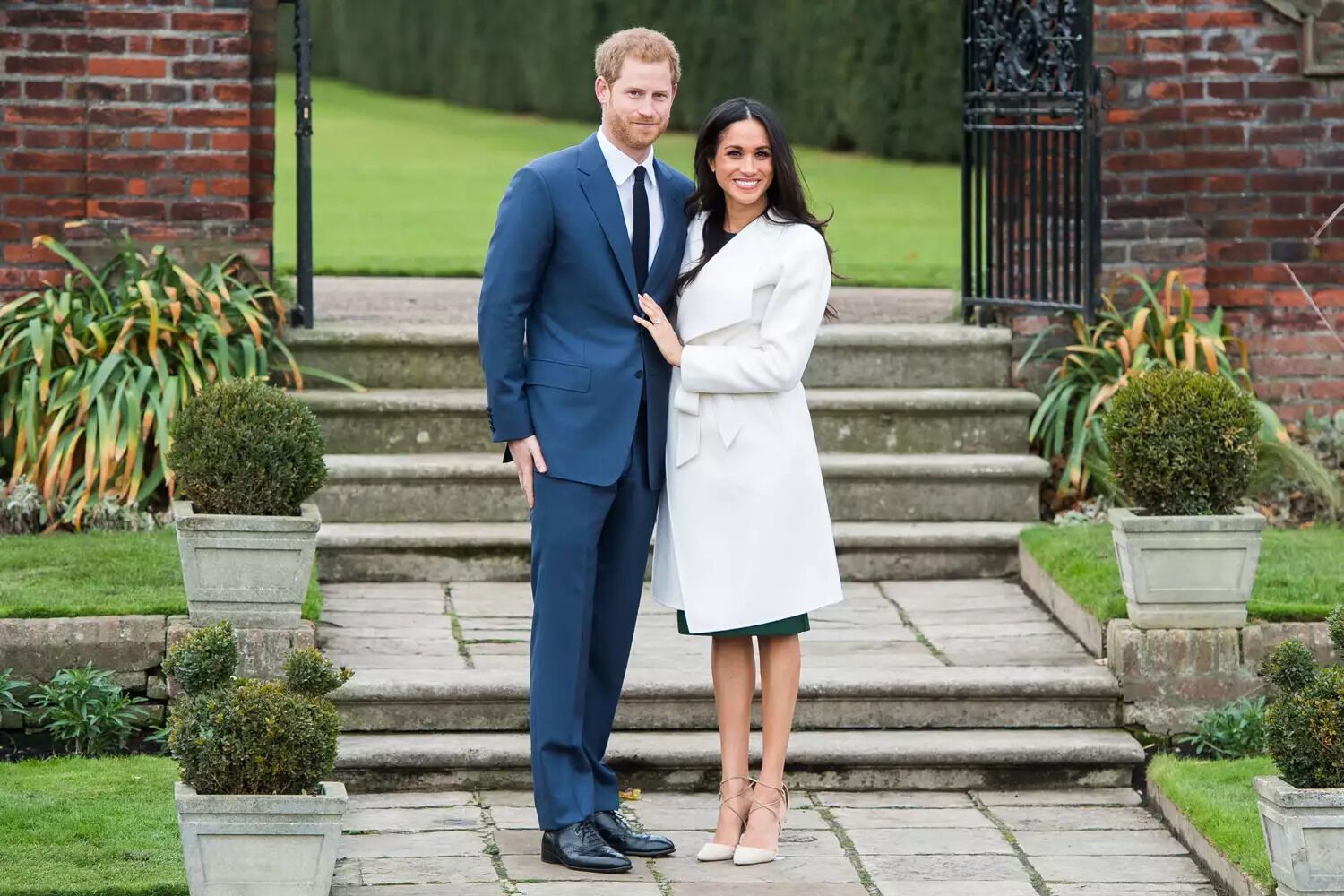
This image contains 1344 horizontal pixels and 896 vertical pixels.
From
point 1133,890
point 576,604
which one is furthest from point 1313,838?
point 576,604

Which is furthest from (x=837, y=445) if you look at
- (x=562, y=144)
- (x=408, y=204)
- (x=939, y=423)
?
(x=562, y=144)

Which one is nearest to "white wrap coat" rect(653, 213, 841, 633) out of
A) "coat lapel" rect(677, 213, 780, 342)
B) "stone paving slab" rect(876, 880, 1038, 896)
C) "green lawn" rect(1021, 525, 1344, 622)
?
"coat lapel" rect(677, 213, 780, 342)

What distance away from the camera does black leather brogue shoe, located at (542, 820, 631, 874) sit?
15.2 ft

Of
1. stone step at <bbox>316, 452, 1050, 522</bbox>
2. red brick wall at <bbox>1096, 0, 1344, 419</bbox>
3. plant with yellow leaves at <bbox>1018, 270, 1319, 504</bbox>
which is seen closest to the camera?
stone step at <bbox>316, 452, 1050, 522</bbox>

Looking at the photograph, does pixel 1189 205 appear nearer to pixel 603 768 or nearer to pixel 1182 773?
pixel 1182 773

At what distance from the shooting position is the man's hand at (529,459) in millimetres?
4641

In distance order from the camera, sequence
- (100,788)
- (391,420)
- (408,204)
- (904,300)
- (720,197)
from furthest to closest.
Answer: (408,204) < (904,300) < (391,420) < (100,788) < (720,197)

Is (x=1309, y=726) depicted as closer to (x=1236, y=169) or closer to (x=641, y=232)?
(x=641, y=232)

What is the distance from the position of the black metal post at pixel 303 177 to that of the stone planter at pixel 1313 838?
185 inches

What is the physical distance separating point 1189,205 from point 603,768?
421cm

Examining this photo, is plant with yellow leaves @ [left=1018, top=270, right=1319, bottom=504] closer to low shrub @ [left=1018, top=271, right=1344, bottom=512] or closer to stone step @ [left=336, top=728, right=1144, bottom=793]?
low shrub @ [left=1018, top=271, right=1344, bottom=512]

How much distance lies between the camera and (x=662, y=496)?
190 inches

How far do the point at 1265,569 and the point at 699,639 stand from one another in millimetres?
1814

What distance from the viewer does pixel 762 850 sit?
472cm
